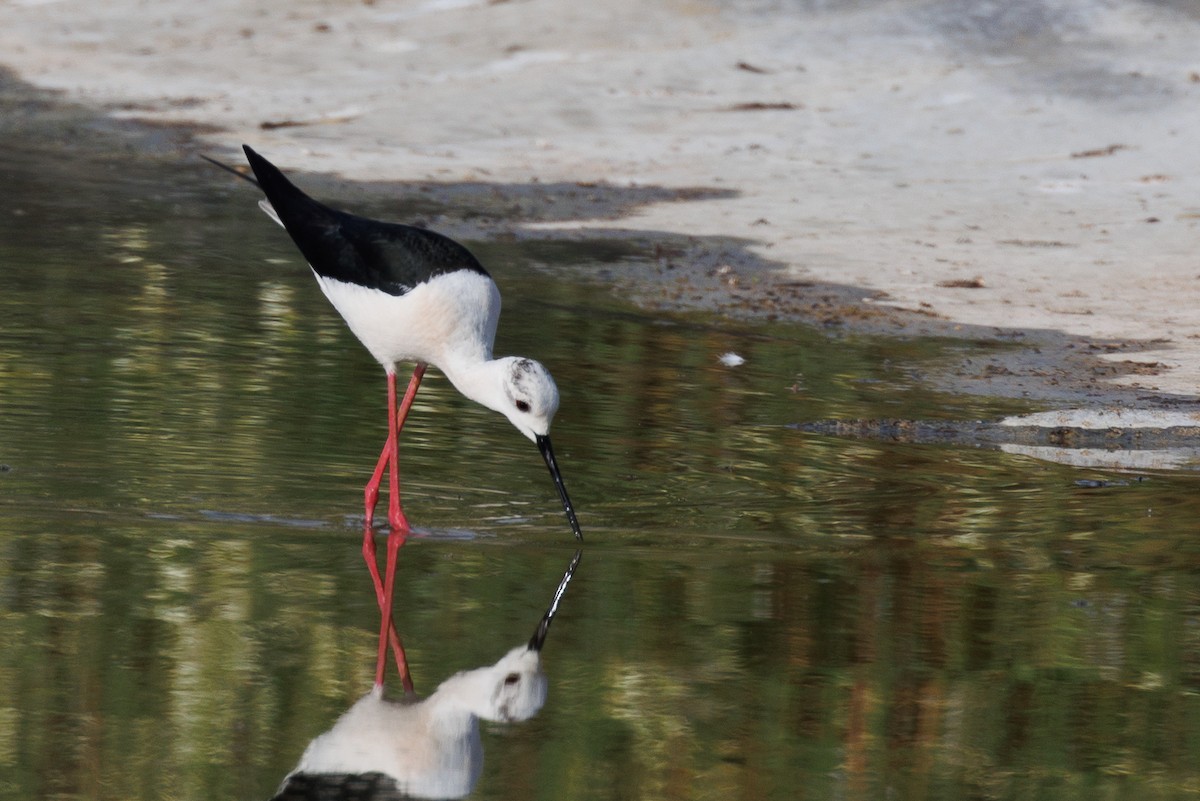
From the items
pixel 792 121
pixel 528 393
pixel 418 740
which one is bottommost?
pixel 418 740

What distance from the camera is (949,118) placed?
16.2 m

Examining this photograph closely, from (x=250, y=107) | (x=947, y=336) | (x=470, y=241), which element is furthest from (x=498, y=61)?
(x=947, y=336)

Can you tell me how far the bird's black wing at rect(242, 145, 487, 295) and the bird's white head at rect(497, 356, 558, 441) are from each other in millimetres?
442

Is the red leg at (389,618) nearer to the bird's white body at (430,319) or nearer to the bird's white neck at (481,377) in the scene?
the bird's white body at (430,319)

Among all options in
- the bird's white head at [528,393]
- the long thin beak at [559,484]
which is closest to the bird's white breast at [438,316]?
the bird's white head at [528,393]

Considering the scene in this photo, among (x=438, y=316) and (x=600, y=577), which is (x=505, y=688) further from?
(x=438, y=316)

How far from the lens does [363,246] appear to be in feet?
21.6

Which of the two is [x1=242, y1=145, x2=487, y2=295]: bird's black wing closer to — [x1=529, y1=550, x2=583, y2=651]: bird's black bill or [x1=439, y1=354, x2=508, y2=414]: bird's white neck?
[x1=439, y1=354, x2=508, y2=414]: bird's white neck

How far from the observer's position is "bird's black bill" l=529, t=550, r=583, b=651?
16.6 ft

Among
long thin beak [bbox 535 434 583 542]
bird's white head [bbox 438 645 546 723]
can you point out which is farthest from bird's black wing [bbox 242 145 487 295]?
bird's white head [bbox 438 645 546 723]

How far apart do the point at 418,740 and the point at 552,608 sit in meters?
1.06

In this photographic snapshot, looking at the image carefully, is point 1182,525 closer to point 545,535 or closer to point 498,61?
point 545,535

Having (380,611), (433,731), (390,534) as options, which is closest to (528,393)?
(390,534)

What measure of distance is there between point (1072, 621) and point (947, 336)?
4746 mm
